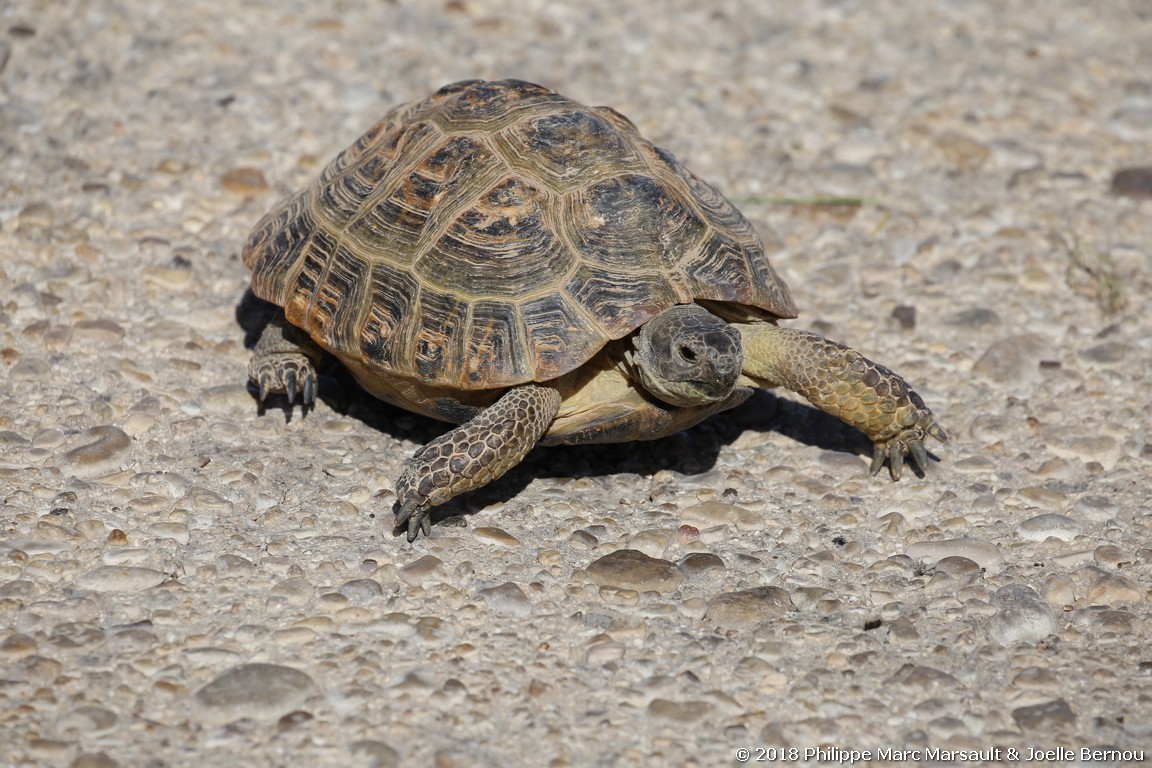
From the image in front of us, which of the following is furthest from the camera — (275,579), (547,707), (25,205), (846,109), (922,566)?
(846,109)

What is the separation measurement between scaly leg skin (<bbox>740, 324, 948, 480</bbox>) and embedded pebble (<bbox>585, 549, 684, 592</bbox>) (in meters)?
0.95

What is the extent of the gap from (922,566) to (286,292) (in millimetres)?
2612

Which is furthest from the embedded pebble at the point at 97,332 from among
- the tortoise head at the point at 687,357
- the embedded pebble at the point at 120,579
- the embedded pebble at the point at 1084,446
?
the embedded pebble at the point at 1084,446

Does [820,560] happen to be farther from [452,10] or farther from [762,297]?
[452,10]

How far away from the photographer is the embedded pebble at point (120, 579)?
3773mm

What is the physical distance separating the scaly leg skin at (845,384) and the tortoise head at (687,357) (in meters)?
0.32

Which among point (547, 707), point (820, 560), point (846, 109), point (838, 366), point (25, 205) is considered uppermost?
point (846, 109)

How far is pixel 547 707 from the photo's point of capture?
3428 mm

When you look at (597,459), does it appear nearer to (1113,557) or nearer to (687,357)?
(687,357)

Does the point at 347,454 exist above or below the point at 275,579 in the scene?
above

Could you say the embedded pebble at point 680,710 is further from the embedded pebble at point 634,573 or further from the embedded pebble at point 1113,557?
the embedded pebble at point 1113,557

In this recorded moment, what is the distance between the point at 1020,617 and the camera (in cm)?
385

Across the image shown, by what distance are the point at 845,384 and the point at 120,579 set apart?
8.76 ft

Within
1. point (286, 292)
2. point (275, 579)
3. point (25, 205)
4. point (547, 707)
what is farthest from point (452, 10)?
point (547, 707)
